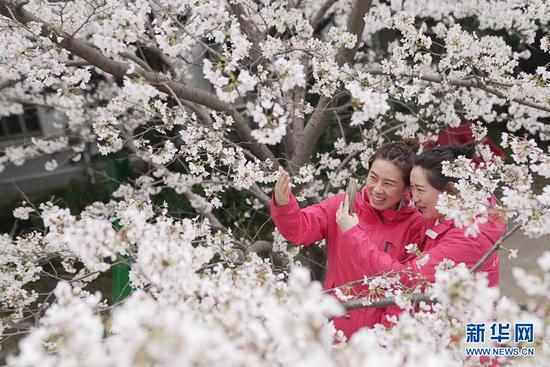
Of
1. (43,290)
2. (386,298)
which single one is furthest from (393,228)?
(43,290)

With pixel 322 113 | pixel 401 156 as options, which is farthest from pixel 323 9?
pixel 401 156

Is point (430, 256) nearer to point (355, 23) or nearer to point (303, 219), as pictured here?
point (303, 219)

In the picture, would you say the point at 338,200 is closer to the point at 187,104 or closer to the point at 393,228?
the point at 393,228

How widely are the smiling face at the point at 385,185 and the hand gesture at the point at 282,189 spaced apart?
0.49 meters

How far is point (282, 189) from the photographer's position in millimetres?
2619

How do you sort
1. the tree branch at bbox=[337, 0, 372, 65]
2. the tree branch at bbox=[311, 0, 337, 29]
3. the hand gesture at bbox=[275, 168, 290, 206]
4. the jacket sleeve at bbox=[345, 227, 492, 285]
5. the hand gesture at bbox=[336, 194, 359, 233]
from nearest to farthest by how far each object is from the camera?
the jacket sleeve at bbox=[345, 227, 492, 285], the hand gesture at bbox=[336, 194, 359, 233], the hand gesture at bbox=[275, 168, 290, 206], the tree branch at bbox=[337, 0, 372, 65], the tree branch at bbox=[311, 0, 337, 29]

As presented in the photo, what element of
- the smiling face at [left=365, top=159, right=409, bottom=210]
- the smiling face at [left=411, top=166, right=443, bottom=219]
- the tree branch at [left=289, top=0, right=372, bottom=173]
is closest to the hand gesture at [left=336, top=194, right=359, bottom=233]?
the smiling face at [left=365, top=159, right=409, bottom=210]

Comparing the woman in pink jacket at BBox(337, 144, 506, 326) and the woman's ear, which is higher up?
the woman's ear

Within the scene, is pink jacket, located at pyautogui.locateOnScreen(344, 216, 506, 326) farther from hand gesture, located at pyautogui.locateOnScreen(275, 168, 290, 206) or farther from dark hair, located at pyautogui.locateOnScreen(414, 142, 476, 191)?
hand gesture, located at pyautogui.locateOnScreen(275, 168, 290, 206)

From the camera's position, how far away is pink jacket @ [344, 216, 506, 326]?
A: 7.54 ft

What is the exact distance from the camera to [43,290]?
678 cm

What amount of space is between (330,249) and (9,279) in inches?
81.3

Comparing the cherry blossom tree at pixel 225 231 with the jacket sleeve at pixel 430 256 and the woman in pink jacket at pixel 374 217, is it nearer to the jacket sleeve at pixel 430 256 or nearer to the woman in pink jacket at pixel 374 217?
the jacket sleeve at pixel 430 256

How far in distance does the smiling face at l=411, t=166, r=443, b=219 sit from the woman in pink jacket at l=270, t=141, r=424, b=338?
0.14 m
